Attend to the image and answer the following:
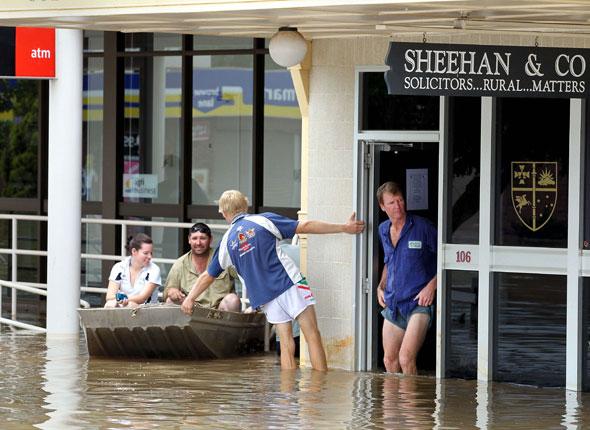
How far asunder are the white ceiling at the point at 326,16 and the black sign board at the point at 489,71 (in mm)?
217

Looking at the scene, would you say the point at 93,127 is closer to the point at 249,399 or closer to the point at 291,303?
the point at 291,303

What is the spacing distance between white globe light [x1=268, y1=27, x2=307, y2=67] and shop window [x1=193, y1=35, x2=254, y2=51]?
5.34 m

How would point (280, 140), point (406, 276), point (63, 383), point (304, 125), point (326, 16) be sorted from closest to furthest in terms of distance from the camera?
point (326, 16)
point (63, 383)
point (406, 276)
point (304, 125)
point (280, 140)

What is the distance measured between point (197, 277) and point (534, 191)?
10.9 feet

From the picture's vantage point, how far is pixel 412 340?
40.1 ft

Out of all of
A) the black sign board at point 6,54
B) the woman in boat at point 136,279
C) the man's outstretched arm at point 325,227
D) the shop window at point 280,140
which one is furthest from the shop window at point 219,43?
the man's outstretched arm at point 325,227

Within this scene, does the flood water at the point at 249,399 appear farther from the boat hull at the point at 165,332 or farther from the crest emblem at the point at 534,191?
the crest emblem at the point at 534,191

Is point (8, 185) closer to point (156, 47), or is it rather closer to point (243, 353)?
point (156, 47)

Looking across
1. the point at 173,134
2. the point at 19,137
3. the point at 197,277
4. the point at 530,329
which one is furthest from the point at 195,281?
the point at 19,137

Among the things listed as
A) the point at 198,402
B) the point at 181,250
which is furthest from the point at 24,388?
the point at 181,250

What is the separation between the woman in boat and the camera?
13805 millimetres

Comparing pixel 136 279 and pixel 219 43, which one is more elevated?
pixel 219 43

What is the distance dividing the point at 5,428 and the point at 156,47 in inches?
363

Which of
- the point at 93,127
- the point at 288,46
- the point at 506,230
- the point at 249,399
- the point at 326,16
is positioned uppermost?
the point at 326,16
